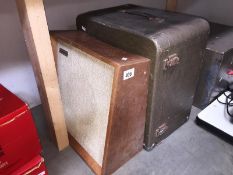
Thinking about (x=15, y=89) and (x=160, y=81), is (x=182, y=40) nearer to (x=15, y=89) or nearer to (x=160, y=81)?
(x=160, y=81)

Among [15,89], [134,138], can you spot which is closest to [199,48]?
[134,138]

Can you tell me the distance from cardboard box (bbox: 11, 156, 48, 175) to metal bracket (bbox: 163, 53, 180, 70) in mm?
509

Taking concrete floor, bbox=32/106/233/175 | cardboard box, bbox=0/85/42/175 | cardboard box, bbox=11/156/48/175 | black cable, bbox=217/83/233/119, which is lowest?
concrete floor, bbox=32/106/233/175

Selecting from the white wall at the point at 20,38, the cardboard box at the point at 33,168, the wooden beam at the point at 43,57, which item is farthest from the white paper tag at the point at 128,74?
the white wall at the point at 20,38

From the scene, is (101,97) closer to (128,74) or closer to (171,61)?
(128,74)

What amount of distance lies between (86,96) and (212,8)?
135 cm

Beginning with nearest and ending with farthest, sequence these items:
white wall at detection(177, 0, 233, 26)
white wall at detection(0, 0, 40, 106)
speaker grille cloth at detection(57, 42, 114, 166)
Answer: speaker grille cloth at detection(57, 42, 114, 166) → white wall at detection(0, 0, 40, 106) → white wall at detection(177, 0, 233, 26)

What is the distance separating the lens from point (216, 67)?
1.00 metres

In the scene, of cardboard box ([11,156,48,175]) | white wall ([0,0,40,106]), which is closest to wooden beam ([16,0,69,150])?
cardboard box ([11,156,48,175])

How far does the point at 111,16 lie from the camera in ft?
2.89

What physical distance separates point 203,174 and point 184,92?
323 mm

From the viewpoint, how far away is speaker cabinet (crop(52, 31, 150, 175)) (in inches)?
26.5

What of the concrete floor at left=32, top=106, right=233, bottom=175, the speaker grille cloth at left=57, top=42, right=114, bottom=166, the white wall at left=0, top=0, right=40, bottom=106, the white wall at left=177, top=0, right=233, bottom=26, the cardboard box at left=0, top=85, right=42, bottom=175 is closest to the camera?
the cardboard box at left=0, top=85, right=42, bottom=175

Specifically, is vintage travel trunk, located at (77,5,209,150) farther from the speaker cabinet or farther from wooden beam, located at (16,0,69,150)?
wooden beam, located at (16,0,69,150)
